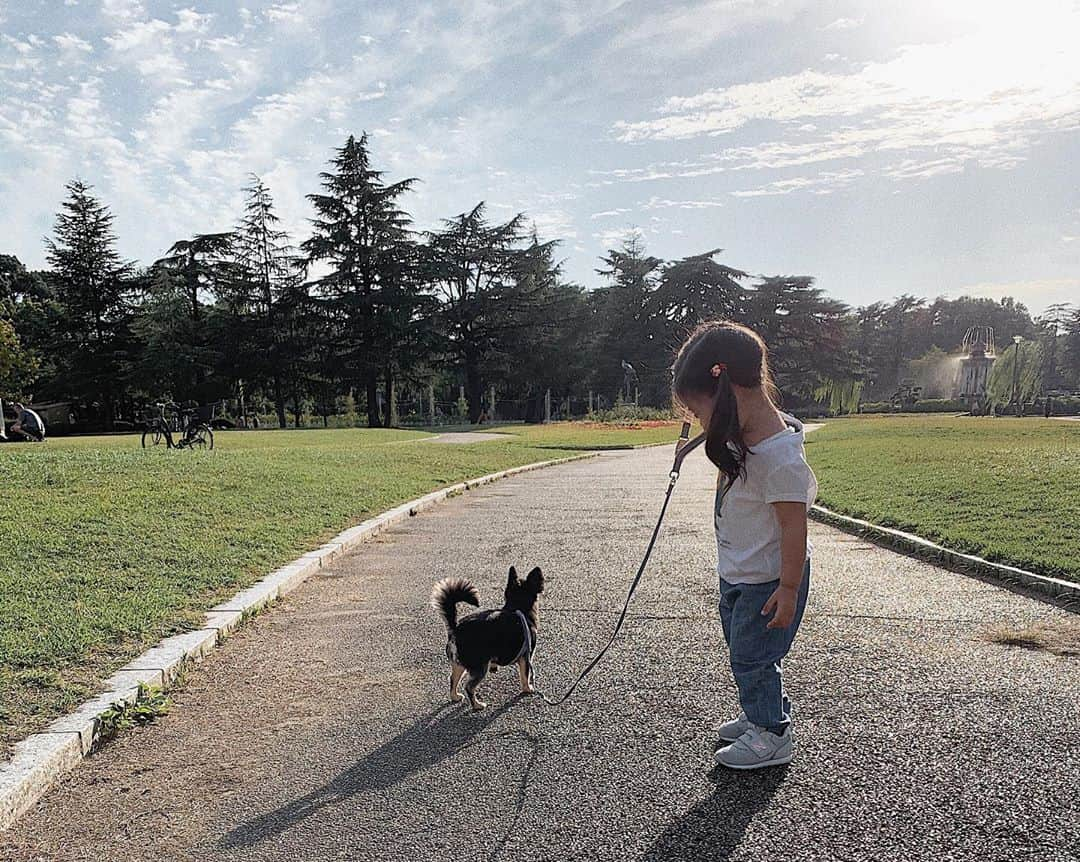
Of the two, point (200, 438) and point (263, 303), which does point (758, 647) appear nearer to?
point (200, 438)

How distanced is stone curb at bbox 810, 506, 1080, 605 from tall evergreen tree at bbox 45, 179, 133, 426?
46.1 meters

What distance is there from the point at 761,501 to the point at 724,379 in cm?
46

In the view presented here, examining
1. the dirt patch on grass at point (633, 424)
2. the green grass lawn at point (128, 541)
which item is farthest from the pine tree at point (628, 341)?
the green grass lawn at point (128, 541)

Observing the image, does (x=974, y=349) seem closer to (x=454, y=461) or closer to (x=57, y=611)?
(x=454, y=461)

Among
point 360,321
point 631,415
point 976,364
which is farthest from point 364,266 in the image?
point 976,364

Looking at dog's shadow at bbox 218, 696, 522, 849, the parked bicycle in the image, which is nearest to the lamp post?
the parked bicycle

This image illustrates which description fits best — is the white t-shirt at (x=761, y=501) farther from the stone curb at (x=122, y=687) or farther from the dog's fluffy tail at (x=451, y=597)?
the stone curb at (x=122, y=687)

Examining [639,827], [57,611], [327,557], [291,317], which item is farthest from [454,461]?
[291,317]

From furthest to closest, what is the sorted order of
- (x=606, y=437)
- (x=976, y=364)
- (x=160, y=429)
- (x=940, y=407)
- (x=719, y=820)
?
(x=940, y=407) < (x=976, y=364) < (x=606, y=437) < (x=160, y=429) < (x=719, y=820)

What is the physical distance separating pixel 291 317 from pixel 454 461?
1276 inches

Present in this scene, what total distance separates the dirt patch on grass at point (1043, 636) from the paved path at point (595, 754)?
0.12 meters

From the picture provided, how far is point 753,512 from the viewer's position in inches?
121

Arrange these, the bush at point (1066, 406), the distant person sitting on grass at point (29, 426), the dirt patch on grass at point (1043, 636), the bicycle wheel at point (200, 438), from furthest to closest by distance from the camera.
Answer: the bush at point (1066, 406)
the distant person sitting on grass at point (29, 426)
the bicycle wheel at point (200, 438)
the dirt patch on grass at point (1043, 636)

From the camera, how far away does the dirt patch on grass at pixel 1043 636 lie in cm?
474
